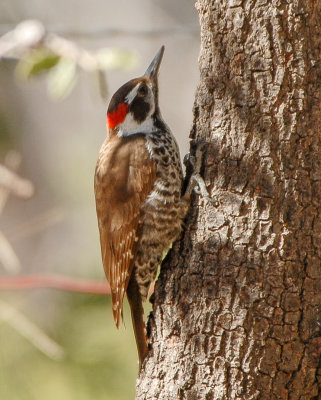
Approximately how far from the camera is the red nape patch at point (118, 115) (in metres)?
4.27

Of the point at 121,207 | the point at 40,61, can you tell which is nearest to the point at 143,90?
the point at 40,61

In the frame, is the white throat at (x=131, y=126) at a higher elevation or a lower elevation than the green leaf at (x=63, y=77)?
lower

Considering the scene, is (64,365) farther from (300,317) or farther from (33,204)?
(33,204)

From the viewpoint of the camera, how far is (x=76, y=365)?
17.7ft

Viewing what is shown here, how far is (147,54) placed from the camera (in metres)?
9.93

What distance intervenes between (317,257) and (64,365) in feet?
9.79

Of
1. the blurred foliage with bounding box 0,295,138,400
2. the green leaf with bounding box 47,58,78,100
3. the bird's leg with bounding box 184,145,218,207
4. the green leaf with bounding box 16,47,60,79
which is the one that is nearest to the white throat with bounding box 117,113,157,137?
the green leaf with bounding box 47,58,78,100

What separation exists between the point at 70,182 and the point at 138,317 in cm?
650

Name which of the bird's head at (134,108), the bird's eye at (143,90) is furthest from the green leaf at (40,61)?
the bird's eye at (143,90)

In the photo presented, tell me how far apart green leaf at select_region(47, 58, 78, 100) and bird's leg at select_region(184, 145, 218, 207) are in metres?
1.17

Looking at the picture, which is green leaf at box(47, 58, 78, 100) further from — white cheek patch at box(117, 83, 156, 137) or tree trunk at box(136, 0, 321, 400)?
tree trunk at box(136, 0, 321, 400)

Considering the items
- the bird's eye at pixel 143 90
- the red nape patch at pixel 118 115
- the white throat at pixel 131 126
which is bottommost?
the white throat at pixel 131 126

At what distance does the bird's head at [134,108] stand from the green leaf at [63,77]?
11.9 inches

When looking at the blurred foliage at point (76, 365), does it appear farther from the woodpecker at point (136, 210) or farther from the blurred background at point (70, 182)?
the woodpecker at point (136, 210)
